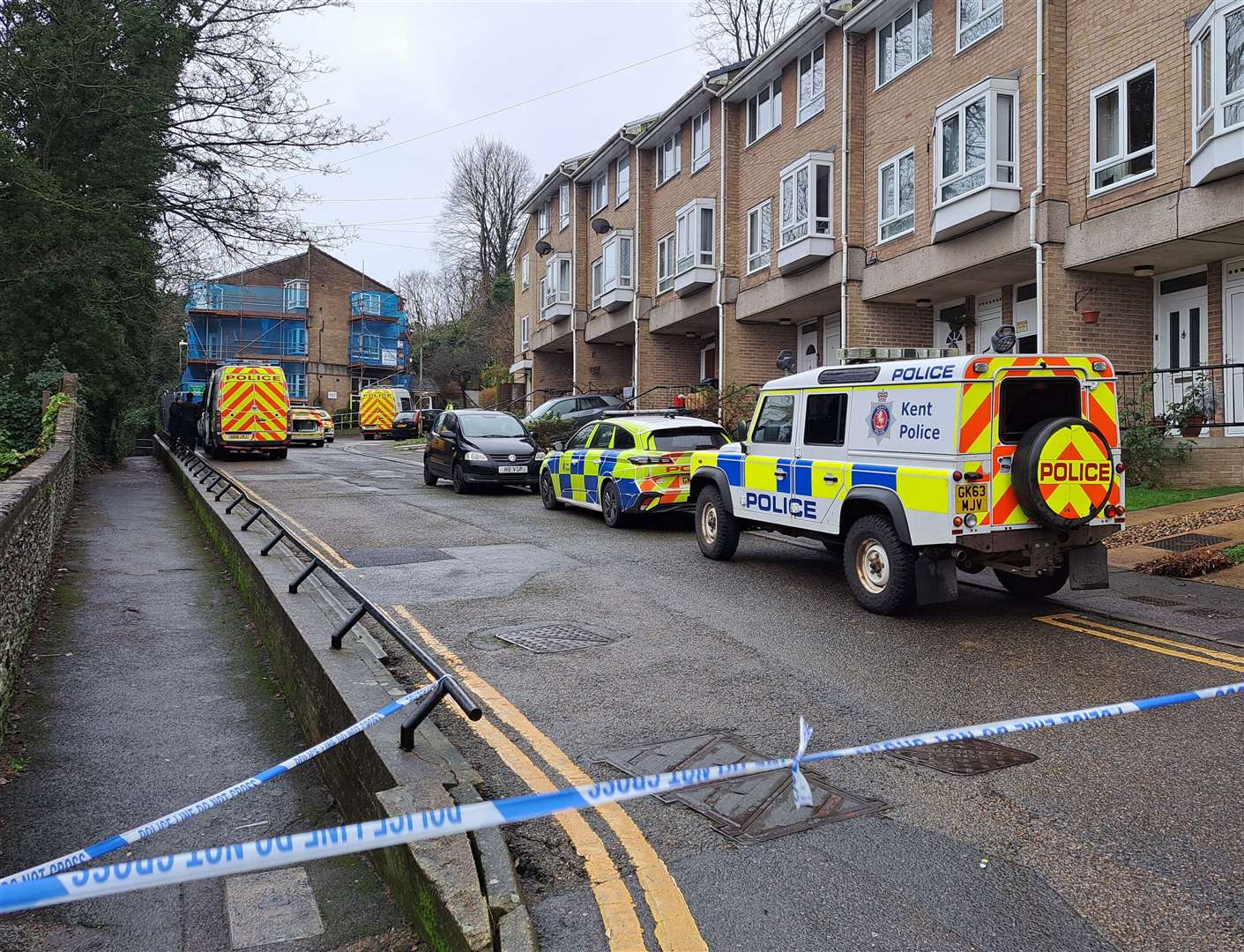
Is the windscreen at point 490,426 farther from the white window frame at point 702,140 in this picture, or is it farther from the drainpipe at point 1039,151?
the white window frame at point 702,140

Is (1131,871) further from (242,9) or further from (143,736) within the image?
(242,9)

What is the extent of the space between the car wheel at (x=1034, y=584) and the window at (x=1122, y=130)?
9930 millimetres

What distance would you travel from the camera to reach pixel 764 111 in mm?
27031

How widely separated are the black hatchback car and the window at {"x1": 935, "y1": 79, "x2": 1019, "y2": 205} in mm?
9316

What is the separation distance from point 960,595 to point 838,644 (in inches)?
92.7

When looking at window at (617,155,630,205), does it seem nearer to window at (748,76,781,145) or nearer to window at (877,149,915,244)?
window at (748,76,781,145)

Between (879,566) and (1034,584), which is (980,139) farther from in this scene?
(879,566)

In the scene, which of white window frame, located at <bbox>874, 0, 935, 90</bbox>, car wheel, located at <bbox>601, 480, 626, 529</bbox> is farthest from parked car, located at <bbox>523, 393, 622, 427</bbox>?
car wheel, located at <bbox>601, 480, 626, 529</bbox>

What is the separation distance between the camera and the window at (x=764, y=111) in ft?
86.2

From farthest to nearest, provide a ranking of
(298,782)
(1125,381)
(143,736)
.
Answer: (1125,381) → (143,736) → (298,782)

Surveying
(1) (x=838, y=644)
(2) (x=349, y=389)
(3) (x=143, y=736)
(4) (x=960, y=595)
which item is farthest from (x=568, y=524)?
(2) (x=349, y=389)

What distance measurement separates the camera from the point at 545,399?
4269 centimetres

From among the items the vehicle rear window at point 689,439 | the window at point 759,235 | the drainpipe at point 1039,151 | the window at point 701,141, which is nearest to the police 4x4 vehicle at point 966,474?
the vehicle rear window at point 689,439

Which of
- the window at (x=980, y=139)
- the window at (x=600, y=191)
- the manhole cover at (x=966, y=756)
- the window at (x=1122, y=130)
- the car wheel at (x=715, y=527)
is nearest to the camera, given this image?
the manhole cover at (x=966, y=756)
